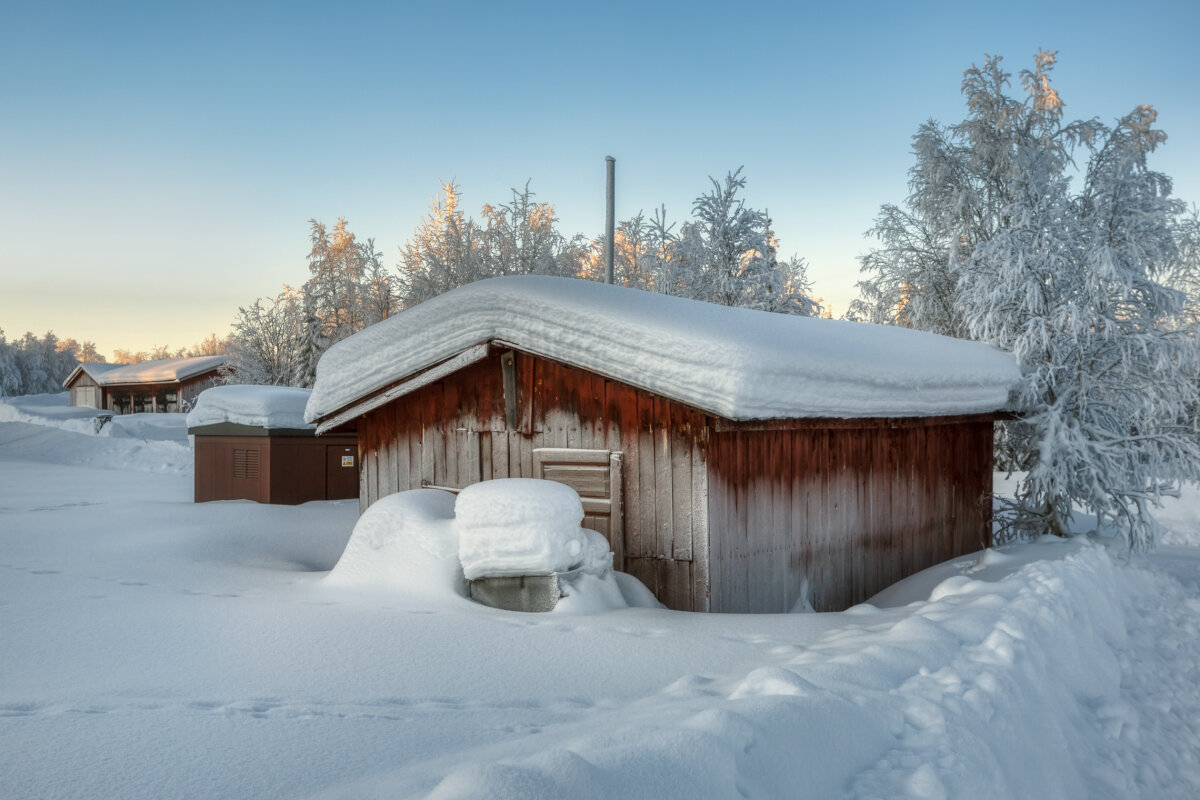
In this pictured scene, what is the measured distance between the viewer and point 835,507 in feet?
28.3

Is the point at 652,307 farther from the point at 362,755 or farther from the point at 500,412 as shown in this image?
the point at 362,755

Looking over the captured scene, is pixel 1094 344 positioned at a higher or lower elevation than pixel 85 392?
lower

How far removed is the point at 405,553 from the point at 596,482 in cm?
199

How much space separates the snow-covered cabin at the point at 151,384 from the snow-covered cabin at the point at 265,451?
101ft

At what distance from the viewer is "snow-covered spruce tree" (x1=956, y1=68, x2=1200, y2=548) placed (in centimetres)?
987

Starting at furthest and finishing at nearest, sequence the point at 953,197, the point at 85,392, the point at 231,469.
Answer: the point at 85,392 < the point at 953,197 < the point at 231,469

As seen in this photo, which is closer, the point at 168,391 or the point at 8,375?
the point at 168,391

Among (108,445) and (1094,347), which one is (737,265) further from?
(108,445)

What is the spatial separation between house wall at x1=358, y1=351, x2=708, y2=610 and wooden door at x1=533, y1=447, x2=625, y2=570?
1.8 inches

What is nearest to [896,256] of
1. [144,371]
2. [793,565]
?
[793,565]

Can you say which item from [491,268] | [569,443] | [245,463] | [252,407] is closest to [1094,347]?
[569,443]

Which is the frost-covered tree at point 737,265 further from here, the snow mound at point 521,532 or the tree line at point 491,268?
the snow mound at point 521,532

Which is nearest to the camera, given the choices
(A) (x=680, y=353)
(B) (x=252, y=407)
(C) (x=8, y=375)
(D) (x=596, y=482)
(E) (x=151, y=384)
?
(A) (x=680, y=353)

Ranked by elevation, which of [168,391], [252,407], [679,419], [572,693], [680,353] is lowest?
[572,693]
